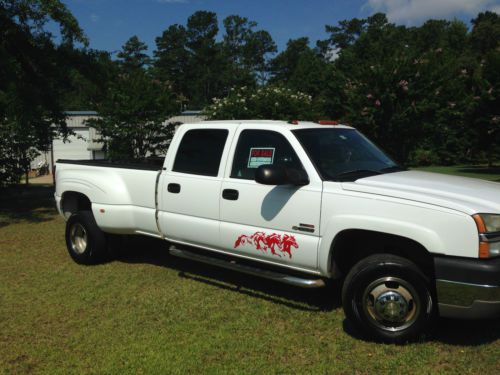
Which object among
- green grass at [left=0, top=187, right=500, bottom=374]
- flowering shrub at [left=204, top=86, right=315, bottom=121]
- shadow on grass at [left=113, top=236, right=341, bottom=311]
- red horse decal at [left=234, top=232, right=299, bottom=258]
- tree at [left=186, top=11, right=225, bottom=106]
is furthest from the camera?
tree at [left=186, top=11, right=225, bottom=106]

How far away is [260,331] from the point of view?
438 centimetres

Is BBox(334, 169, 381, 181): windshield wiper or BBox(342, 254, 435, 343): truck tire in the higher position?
BBox(334, 169, 381, 181): windshield wiper

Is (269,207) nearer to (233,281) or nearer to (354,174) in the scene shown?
(354,174)

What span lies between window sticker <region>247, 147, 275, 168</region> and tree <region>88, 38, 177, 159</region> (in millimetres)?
Answer: 10813

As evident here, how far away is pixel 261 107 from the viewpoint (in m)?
16.2

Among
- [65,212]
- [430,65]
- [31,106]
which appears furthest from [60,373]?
[430,65]

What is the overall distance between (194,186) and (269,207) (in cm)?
102

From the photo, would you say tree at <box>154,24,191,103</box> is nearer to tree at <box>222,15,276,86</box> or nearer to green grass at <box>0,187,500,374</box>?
tree at <box>222,15,276,86</box>

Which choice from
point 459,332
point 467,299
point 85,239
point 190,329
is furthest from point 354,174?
point 85,239

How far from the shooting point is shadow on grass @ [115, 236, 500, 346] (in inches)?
164

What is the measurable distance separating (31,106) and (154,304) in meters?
8.48

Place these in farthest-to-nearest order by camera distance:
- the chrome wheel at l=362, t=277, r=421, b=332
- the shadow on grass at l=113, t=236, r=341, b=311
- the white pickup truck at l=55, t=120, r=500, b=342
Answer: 1. the shadow on grass at l=113, t=236, r=341, b=311
2. the chrome wheel at l=362, t=277, r=421, b=332
3. the white pickup truck at l=55, t=120, r=500, b=342

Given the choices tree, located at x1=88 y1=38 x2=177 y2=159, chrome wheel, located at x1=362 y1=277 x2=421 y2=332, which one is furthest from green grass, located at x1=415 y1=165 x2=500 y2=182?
chrome wheel, located at x1=362 y1=277 x2=421 y2=332

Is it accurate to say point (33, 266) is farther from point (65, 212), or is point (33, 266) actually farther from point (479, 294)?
point (479, 294)
